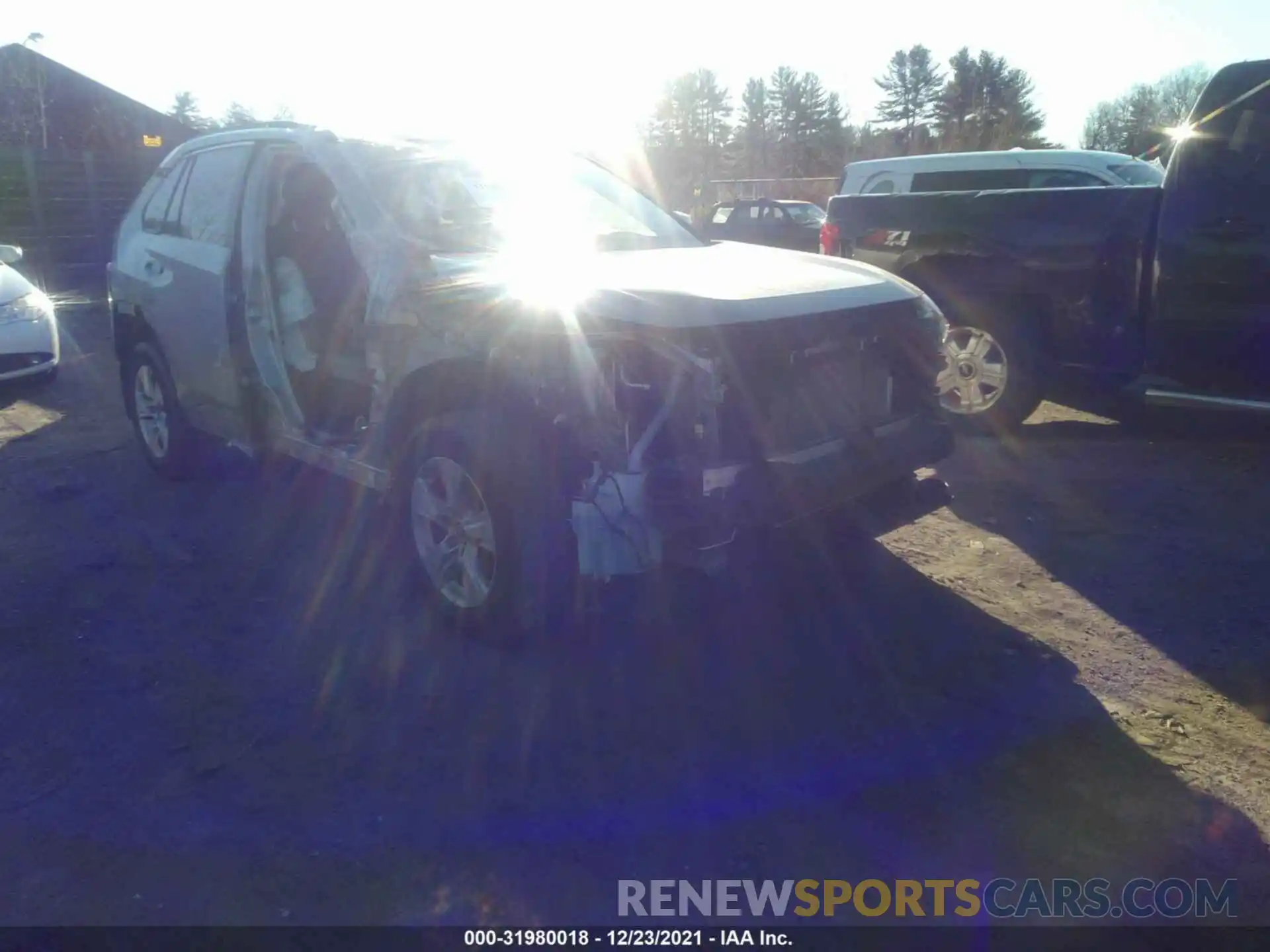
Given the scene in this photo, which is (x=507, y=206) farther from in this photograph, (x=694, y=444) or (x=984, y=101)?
(x=984, y=101)

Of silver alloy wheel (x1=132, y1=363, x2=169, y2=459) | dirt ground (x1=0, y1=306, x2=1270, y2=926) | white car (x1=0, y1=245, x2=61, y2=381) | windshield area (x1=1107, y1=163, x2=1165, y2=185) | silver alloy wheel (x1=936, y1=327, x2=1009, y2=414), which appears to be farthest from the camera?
windshield area (x1=1107, y1=163, x2=1165, y2=185)

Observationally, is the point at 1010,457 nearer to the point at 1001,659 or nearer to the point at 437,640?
the point at 1001,659

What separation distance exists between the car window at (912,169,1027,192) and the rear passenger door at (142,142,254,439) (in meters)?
7.41

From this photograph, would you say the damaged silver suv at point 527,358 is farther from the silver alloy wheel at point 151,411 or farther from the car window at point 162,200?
the silver alloy wheel at point 151,411

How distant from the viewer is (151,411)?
6316 millimetres

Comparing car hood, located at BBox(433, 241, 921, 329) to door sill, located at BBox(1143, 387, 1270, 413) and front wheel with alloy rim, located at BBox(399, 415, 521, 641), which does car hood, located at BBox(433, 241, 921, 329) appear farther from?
door sill, located at BBox(1143, 387, 1270, 413)

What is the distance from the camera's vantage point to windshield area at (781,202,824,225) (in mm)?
21812

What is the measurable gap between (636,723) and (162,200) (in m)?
4.30

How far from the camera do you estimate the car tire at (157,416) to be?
592 cm

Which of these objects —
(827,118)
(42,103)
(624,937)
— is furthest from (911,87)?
(624,937)

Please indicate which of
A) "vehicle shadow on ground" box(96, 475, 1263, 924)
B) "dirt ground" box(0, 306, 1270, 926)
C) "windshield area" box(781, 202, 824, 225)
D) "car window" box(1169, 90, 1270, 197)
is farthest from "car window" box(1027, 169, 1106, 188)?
"windshield area" box(781, 202, 824, 225)

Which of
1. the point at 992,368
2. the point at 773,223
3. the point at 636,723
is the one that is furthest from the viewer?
the point at 773,223

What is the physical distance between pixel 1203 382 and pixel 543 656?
413cm

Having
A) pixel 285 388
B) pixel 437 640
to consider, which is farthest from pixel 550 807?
pixel 285 388
